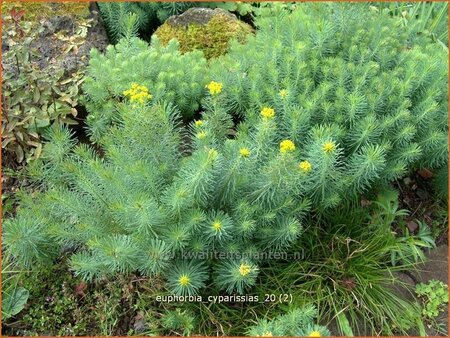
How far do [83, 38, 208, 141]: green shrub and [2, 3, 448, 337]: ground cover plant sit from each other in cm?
1

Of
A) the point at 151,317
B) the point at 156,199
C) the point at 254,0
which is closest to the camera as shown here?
the point at 156,199

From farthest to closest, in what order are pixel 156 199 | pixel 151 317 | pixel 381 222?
1. pixel 381 222
2. pixel 151 317
3. pixel 156 199

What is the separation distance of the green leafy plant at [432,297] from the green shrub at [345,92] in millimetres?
616

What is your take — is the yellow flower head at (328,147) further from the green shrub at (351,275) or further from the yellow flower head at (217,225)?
the green shrub at (351,275)

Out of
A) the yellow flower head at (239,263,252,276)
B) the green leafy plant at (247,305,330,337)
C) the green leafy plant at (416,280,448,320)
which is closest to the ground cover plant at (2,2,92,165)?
the yellow flower head at (239,263,252,276)

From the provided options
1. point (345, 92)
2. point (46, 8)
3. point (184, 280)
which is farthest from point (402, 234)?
point (46, 8)

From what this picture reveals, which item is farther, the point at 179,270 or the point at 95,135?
the point at 95,135

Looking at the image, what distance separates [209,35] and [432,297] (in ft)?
7.21

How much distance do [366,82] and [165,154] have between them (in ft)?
3.84

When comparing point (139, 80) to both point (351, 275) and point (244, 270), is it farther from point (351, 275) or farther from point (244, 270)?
point (351, 275)

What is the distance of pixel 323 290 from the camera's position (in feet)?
9.00

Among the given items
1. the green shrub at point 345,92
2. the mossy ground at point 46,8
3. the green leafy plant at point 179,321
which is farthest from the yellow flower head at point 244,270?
the mossy ground at point 46,8

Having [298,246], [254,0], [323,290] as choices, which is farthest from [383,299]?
[254,0]

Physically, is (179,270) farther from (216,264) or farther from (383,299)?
(383,299)
